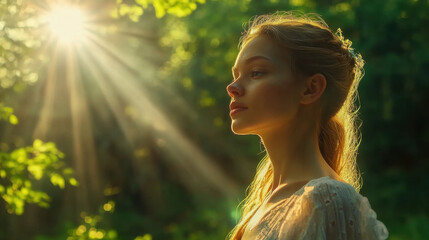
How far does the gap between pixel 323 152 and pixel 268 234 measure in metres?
0.47

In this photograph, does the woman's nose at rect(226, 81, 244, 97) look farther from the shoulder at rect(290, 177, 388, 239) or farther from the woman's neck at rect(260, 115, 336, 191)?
the shoulder at rect(290, 177, 388, 239)

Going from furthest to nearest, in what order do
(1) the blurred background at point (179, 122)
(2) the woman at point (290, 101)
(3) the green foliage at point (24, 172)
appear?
1. (1) the blurred background at point (179, 122)
2. (3) the green foliage at point (24, 172)
3. (2) the woman at point (290, 101)

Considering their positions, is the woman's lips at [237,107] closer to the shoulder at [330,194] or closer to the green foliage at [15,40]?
the shoulder at [330,194]

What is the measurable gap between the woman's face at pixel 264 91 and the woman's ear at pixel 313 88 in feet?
0.08

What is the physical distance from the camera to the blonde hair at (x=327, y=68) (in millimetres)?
1849

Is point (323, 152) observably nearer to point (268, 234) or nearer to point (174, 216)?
point (268, 234)

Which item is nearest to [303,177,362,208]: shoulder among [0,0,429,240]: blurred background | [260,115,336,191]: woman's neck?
[260,115,336,191]: woman's neck

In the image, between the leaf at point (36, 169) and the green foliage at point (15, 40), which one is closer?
the green foliage at point (15, 40)

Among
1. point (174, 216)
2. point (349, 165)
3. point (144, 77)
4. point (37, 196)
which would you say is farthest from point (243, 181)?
point (349, 165)

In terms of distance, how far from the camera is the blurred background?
13.0 metres

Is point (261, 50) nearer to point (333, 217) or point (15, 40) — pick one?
point (333, 217)

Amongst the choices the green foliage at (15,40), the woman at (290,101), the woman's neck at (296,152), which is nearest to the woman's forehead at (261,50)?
the woman at (290,101)

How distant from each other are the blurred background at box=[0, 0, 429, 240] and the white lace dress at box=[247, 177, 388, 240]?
9.90 meters

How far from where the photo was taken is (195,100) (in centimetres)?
1536
